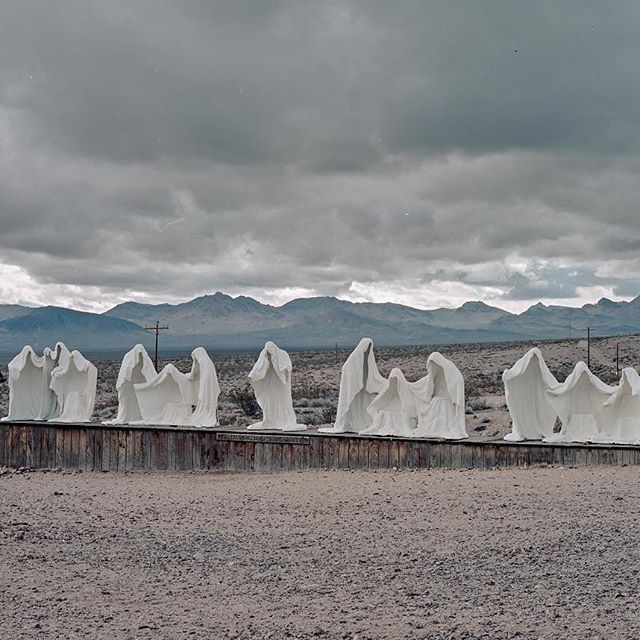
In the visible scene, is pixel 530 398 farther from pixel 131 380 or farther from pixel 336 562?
pixel 131 380

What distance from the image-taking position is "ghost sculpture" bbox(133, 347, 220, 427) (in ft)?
57.5

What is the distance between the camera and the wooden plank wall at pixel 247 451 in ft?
46.6

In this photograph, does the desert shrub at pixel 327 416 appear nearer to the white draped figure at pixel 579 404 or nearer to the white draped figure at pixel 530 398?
the white draped figure at pixel 530 398

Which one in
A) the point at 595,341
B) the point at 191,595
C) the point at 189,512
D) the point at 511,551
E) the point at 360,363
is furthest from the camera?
the point at 595,341

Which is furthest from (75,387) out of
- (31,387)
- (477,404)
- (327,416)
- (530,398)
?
(477,404)

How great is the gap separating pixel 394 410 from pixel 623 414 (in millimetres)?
4018

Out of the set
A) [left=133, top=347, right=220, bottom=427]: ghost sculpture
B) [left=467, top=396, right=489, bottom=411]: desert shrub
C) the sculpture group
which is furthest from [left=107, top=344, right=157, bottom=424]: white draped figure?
[left=467, top=396, right=489, bottom=411]: desert shrub

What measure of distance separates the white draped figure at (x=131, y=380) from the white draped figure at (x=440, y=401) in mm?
6056

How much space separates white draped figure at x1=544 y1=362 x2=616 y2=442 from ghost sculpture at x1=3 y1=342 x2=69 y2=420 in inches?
Answer: 426

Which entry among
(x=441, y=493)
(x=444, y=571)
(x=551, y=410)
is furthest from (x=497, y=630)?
(x=551, y=410)

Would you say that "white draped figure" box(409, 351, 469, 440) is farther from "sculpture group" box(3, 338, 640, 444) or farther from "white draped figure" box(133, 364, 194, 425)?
"white draped figure" box(133, 364, 194, 425)

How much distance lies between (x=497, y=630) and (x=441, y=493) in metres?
5.78

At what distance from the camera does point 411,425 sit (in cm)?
1580

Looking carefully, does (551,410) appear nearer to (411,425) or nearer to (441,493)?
(411,425)
